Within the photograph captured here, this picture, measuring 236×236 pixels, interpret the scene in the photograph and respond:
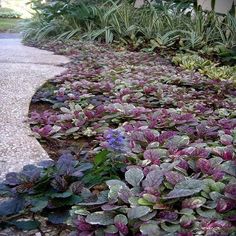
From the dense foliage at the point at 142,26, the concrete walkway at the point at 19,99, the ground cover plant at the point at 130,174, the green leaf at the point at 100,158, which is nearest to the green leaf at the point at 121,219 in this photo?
the ground cover plant at the point at 130,174

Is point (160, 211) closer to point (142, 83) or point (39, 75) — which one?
point (142, 83)

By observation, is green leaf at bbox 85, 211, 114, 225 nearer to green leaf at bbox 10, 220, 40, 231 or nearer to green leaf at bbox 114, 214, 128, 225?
green leaf at bbox 114, 214, 128, 225

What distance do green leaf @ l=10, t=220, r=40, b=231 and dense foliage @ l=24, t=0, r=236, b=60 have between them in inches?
159

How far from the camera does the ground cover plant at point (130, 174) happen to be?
3.60 feet

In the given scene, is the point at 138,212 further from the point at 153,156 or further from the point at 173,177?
the point at 153,156

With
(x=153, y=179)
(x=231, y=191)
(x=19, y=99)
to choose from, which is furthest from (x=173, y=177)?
(x=19, y=99)

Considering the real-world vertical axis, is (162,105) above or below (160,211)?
below

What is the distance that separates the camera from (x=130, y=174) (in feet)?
4.21

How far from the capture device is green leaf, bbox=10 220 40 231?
117 cm

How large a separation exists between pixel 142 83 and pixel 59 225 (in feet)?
6.52

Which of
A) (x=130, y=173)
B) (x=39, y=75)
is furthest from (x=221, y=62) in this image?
(x=130, y=173)

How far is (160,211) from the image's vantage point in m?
1.12

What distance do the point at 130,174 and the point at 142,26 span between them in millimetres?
5001

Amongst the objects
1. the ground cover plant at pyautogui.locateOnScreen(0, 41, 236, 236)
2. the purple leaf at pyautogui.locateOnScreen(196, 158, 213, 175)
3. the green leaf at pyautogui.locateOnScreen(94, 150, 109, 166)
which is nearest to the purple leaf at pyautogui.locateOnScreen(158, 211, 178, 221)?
the ground cover plant at pyautogui.locateOnScreen(0, 41, 236, 236)
